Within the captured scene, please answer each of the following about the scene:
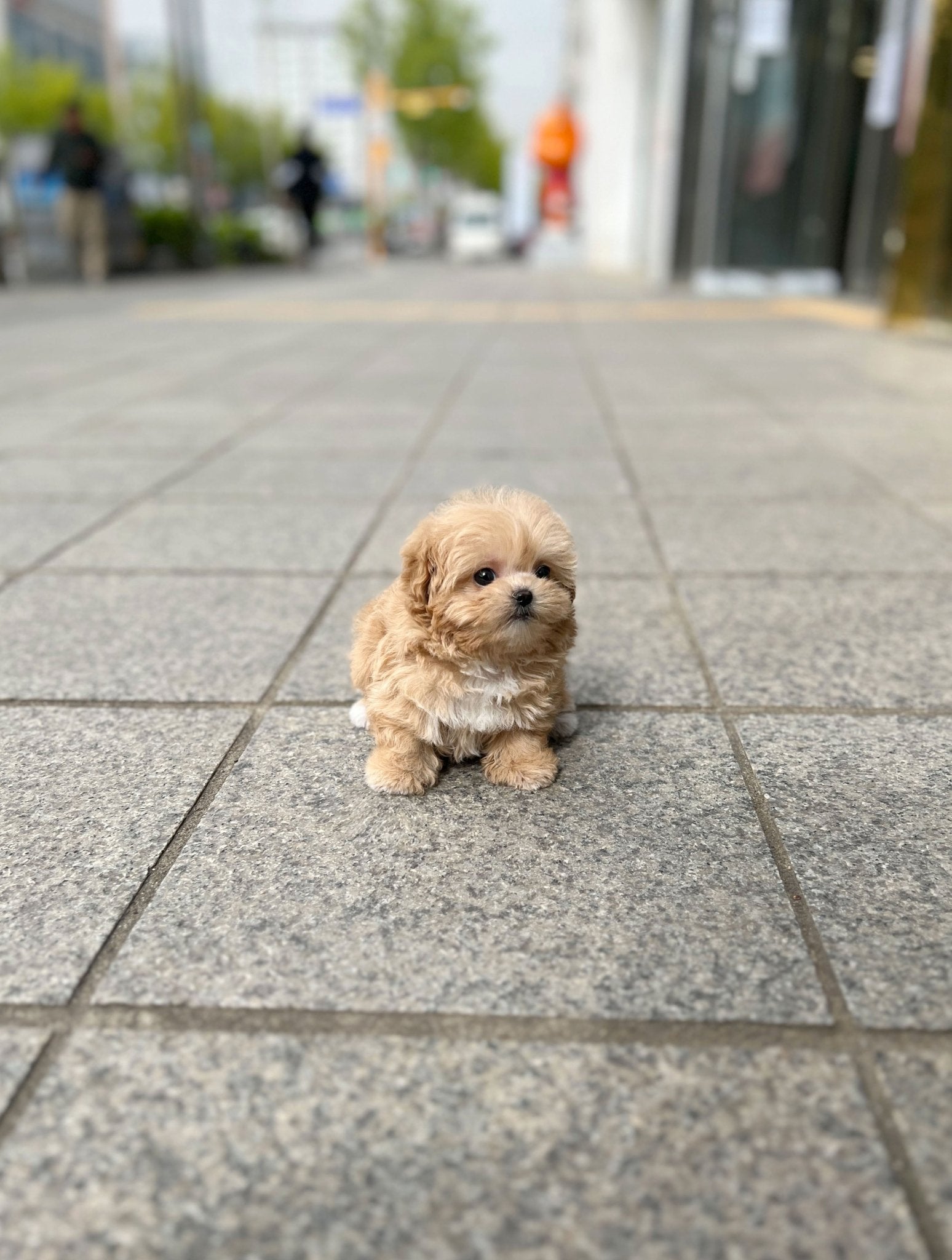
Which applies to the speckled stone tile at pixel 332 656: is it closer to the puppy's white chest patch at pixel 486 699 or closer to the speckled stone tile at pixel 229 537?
the speckled stone tile at pixel 229 537

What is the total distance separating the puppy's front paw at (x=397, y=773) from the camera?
246cm

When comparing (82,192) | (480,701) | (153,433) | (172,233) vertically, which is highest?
(82,192)

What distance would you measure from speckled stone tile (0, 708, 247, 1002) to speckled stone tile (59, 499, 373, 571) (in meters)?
1.42

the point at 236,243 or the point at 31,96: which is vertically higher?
the point at 31,96

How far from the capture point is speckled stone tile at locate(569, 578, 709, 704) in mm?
3033

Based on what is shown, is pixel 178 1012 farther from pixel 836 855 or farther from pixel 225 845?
pixel 836 855

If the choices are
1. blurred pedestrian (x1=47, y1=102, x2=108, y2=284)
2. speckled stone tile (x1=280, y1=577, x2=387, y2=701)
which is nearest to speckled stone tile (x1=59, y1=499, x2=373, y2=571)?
speckled stone tile (x1=280, y1=577, x2=387, y2=701)

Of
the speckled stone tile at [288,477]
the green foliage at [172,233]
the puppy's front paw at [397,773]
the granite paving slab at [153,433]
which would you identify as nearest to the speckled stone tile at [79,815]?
the puppy's front paw at [397,773]

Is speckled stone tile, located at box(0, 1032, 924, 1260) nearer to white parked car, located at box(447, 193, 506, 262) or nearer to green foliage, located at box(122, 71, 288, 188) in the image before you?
white parked car, located at box(447, 193, 506, 262)

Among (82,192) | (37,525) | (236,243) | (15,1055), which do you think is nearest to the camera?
(15,1055)

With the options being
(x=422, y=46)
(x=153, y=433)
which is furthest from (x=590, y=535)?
(x=422, y=46)

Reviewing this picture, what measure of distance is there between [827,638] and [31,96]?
74.5m

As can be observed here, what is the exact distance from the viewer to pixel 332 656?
10.8 ft

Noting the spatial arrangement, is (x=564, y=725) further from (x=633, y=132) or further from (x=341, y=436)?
(x=633, y=132)
